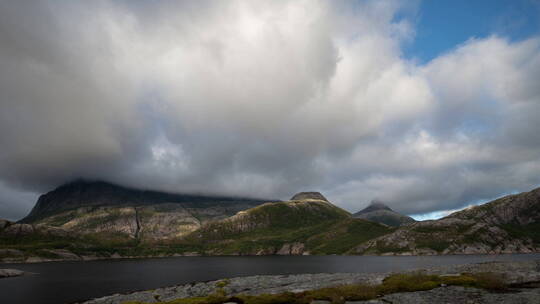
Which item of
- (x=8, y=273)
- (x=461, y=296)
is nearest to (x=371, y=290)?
(x=461, y=296)

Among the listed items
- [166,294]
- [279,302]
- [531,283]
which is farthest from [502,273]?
[166,294]

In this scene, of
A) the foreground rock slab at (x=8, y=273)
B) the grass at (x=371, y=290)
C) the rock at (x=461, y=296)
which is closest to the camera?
the rock at (x=461, y=296)

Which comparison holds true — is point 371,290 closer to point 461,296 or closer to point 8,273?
point 461,296

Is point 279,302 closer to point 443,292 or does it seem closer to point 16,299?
point 443,292

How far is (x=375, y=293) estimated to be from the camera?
41.1 m

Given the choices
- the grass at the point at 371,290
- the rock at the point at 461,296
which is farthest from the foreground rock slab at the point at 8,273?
the rock at the point at 461,296

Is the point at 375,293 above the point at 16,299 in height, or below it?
above

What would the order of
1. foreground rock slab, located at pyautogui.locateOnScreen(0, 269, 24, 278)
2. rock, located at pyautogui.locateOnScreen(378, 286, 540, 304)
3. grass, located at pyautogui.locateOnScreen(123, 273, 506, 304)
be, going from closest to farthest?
rock, located at pyautogui.locateOnScreen(378, 286, 540, 304) → grass, located at pyautogui.locateOnScreen(123, 273, 506, 304) → foreground rock slab, located at pyautogui.locateOnScreen(0, 269, 24, 278)

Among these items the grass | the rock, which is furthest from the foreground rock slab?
the rock

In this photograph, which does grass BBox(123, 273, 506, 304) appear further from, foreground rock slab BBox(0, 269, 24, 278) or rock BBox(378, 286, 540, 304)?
foreground rock slab BBox(0, 269, 24, 278)

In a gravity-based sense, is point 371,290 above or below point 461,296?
below

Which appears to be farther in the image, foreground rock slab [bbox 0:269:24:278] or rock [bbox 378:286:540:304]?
foreground rock slab [bbox 0:269:24:278]

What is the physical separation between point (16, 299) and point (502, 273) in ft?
442

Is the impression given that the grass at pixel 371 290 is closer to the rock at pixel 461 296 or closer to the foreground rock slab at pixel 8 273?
the rock at pixel 461 296
